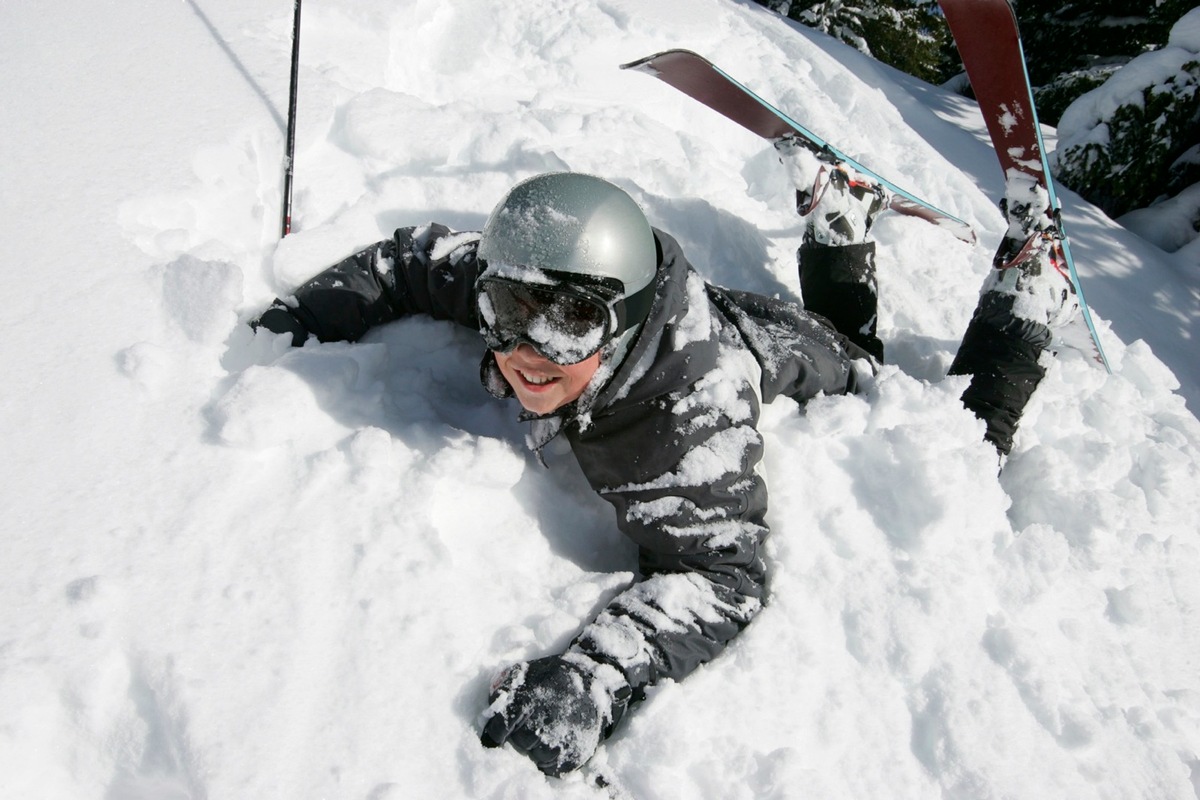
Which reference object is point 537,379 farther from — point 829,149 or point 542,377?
point 829,149

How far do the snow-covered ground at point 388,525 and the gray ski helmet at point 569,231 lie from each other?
0.68 m

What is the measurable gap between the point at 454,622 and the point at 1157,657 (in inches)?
79.9

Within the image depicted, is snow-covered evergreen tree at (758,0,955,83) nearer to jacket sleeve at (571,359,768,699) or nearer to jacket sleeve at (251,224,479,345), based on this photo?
jacket sleeve at (251,224,479,345)

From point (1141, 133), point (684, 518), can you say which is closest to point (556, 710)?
point (684, 518)

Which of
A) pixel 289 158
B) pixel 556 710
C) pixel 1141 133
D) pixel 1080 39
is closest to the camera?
pixel 556 710

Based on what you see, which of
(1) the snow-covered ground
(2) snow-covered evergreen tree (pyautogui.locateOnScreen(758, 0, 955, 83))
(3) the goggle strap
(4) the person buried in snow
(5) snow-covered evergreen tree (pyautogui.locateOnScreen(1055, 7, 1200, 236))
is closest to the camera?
(1) the snow-covered ground

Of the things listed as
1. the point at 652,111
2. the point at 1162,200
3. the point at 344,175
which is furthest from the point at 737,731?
the point at 1162,200

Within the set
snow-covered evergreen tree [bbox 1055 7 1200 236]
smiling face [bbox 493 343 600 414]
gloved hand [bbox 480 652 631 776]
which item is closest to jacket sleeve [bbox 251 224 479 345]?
smiling face [bbox 493 343 600 414]

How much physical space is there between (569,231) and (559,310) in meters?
0.19

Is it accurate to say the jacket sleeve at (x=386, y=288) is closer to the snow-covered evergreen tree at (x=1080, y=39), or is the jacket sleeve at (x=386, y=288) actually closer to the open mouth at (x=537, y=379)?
the open mouth at (x=537, y=379)

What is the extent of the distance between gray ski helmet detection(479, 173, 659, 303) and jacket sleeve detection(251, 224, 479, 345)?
23.0 inches

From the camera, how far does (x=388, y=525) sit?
205 cm

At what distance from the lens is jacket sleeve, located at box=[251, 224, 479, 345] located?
252cm

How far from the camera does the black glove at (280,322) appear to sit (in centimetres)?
243
